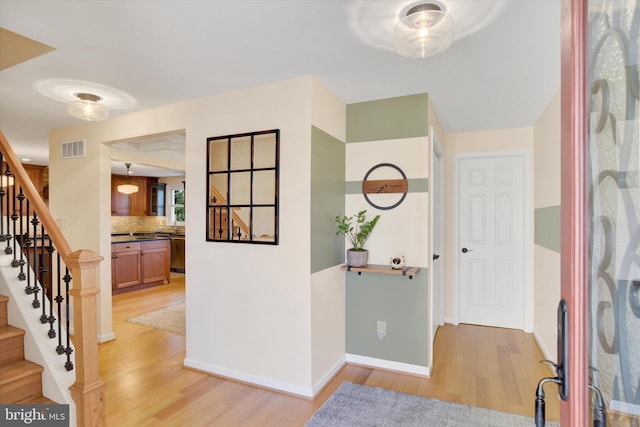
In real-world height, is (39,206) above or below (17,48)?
below

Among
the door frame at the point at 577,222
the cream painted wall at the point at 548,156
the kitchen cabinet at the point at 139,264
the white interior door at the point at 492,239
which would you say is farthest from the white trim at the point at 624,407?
the kitchen cabinet at the point at 139,264

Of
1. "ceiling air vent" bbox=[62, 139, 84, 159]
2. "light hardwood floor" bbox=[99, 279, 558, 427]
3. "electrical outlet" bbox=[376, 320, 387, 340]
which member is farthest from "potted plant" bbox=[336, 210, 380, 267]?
"ceiling air vent" bbox=[62, 139, 84, 159]

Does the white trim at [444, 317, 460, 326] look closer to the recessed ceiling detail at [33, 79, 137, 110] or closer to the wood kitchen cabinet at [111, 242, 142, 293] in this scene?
the recessed ceiling detail at [33, 79, 137, 110]

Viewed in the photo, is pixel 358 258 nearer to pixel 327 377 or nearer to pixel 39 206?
pixel 327 377

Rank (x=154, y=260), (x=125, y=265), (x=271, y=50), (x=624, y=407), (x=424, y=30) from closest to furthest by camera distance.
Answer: (x=624, y=407) → (x=424, y=30) → (x=271, y=50) → (x=125, y=265) → (x=154, y=260)

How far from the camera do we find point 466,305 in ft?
14.1

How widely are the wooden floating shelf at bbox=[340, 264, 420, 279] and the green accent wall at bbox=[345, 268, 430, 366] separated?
0.10 meters

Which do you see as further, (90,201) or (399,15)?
(90,201)

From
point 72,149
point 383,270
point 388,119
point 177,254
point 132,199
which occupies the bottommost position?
point 177,254

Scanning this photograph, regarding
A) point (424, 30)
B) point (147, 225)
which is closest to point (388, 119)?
point (424, 30)

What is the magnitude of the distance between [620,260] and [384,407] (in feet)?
7.16

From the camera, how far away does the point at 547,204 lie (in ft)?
11.0

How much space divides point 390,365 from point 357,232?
122cm

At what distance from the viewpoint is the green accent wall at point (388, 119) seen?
295 centimetres
